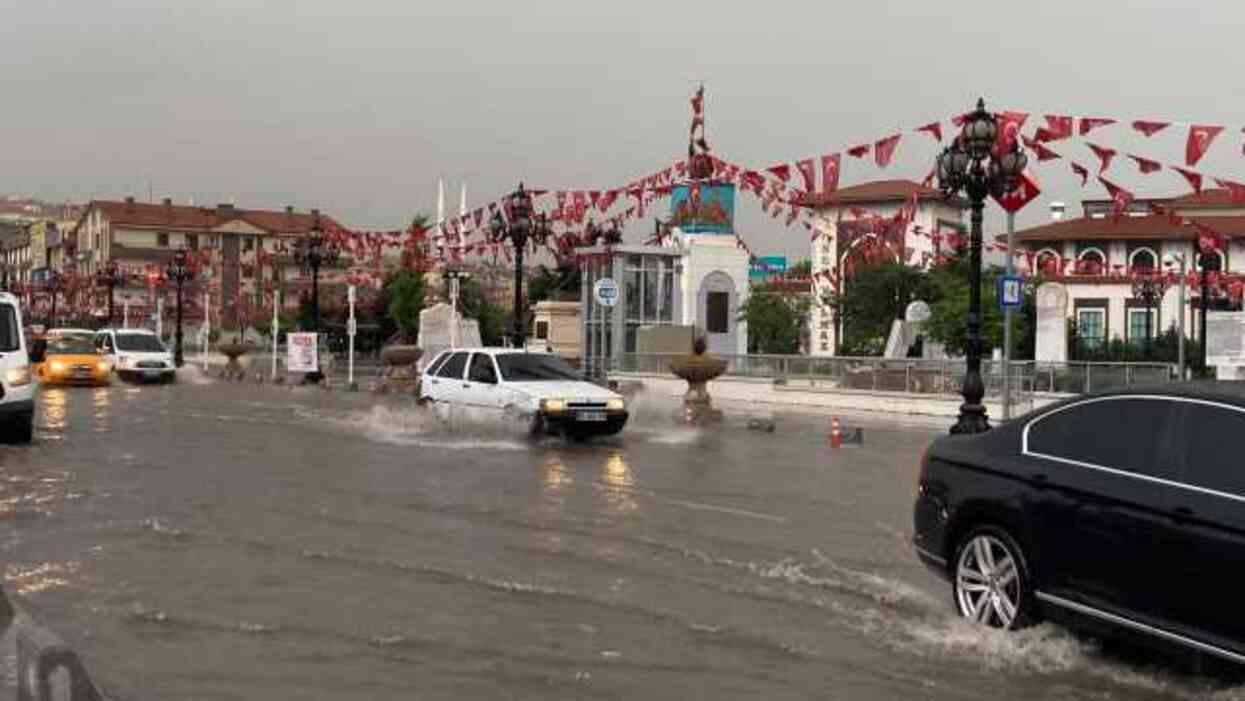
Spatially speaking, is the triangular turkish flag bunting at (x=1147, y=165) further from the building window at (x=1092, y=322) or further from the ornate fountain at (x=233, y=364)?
the building window at (x=1092, y=322)

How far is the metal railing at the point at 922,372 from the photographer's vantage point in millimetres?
30016

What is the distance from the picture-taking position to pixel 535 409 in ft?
66.2

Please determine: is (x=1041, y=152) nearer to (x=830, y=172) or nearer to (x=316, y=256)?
(x=830, y=172)

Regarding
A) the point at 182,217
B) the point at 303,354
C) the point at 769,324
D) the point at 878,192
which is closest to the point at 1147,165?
the point at 303,354

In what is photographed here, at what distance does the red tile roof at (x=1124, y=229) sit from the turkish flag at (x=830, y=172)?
207ft

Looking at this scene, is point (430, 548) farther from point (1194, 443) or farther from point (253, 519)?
point (1194, 443)

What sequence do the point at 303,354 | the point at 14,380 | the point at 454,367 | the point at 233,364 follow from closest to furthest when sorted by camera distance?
the point at 14,380, the point at 454,367, the point at 303,354, the point at 233,364

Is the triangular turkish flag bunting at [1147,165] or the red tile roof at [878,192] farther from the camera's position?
the red tile roof at [878,192]

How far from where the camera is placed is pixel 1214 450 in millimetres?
6035

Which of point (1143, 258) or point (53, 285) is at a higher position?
point (1143, 258)

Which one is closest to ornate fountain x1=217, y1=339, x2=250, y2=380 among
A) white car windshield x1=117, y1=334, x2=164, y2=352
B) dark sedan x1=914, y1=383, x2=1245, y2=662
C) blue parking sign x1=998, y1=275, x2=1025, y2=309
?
white car windshield x1=117, y1=334, x2=164, y2=352

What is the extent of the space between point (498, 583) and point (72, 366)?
31.9 meters

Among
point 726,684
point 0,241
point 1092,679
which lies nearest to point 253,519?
point 726,684

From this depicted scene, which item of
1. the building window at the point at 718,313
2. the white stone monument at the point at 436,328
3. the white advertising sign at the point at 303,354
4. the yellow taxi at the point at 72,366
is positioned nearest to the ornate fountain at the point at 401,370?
the white stone monument at the point at 436,328
